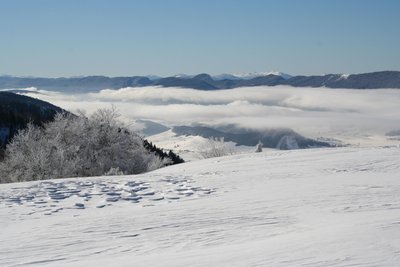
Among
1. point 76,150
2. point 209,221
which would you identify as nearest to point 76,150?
point 76,150

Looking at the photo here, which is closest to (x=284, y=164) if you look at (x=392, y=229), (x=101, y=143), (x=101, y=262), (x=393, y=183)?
(x=393, y=183)

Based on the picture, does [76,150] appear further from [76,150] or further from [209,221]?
[209,221]

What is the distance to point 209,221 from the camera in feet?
35.6

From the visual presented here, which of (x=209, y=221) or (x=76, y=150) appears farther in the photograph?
(x=76, y=150)

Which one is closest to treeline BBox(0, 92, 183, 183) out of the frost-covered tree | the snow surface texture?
the frost-covered tree

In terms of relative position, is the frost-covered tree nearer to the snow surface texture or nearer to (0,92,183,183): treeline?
(0,92,183,183): treeline

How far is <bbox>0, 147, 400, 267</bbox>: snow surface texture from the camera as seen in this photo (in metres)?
7.91

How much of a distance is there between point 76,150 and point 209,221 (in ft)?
114

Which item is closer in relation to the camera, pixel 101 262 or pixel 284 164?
pixel 101 262

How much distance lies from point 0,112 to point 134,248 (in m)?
121

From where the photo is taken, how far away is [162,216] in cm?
1153

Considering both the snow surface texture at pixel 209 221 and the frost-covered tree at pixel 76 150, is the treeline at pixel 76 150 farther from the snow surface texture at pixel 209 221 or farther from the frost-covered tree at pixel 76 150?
the snow surface texture at pixel 209 221

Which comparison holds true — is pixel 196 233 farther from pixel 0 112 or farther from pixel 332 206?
pixel 0 112

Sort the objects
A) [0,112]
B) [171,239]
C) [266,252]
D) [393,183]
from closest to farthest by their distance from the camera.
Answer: [266,252] → [171,239] → [393,183] → [0,112]
